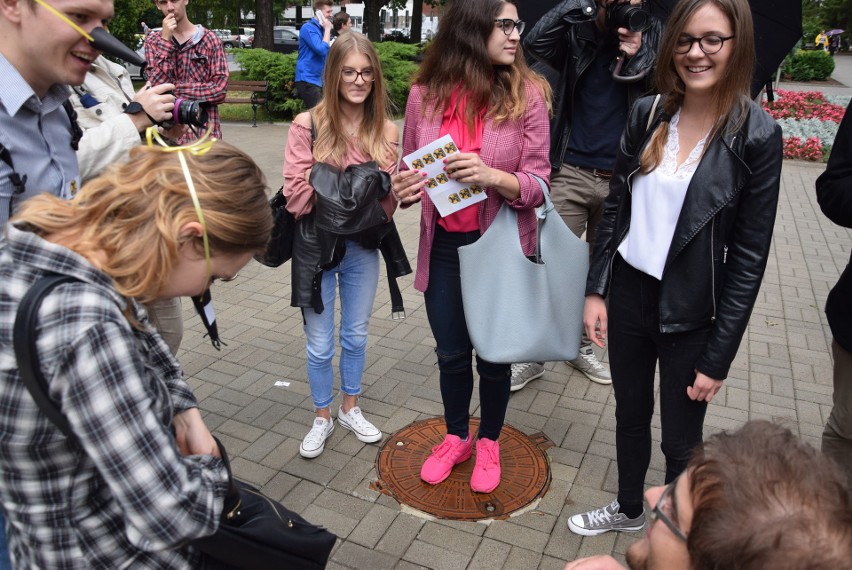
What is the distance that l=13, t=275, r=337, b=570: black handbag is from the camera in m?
1.21

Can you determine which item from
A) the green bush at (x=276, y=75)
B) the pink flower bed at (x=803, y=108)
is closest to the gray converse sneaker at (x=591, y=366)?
the green bush at (x=276, y=75)

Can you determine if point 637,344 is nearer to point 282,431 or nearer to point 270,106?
point 282,431

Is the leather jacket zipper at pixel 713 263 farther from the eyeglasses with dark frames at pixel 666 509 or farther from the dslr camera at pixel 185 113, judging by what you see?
the dslr camera at pixel 185 113

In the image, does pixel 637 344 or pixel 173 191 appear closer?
pixel 173 191

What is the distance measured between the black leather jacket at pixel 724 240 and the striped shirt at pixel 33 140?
6.17ft

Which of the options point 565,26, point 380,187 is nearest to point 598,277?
point 380,187

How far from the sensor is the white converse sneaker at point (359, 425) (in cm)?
350

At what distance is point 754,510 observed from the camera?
1073mm

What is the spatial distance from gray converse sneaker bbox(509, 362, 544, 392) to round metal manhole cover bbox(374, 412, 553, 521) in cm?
A: 41

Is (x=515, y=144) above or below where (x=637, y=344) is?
above

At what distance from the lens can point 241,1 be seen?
2745 cm

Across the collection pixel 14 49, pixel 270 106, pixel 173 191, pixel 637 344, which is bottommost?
pixel 270 106

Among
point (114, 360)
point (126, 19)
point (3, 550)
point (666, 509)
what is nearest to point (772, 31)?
point (666, 509)

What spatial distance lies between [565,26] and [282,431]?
8.21 ft
